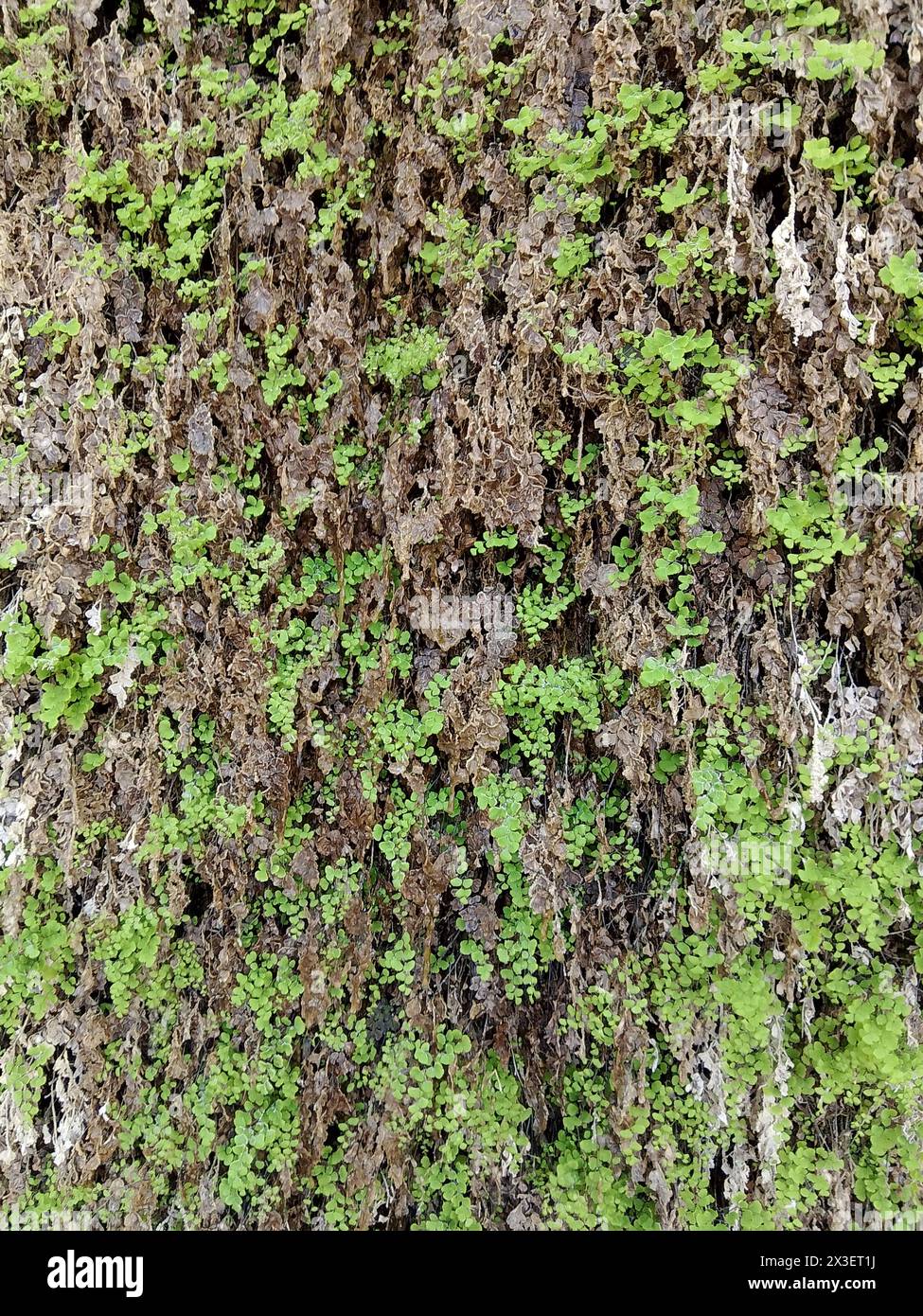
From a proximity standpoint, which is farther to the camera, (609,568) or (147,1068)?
(147,1068)

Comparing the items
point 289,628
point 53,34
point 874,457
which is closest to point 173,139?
point 53,34

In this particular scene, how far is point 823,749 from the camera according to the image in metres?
1.95

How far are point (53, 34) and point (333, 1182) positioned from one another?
3.69m

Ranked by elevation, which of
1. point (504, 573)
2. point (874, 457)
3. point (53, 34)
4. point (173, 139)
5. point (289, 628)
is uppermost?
point (53, 34)

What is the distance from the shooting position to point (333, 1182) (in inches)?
87.3

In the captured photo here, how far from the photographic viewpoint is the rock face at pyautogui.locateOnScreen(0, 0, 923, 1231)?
1.90m

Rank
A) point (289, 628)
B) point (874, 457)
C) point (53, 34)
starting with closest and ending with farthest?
point (874, 457)
point (53, 34)
point (289, 628)

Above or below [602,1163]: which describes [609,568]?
above

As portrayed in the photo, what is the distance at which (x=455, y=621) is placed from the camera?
2.11 metres

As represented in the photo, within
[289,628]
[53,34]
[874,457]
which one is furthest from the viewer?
[289,628]

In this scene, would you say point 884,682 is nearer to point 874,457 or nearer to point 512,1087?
point 874,457

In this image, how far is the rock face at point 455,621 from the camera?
1.90 m

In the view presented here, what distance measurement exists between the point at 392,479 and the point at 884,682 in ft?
5.14

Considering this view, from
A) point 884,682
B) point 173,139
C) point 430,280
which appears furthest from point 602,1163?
point 173,139
